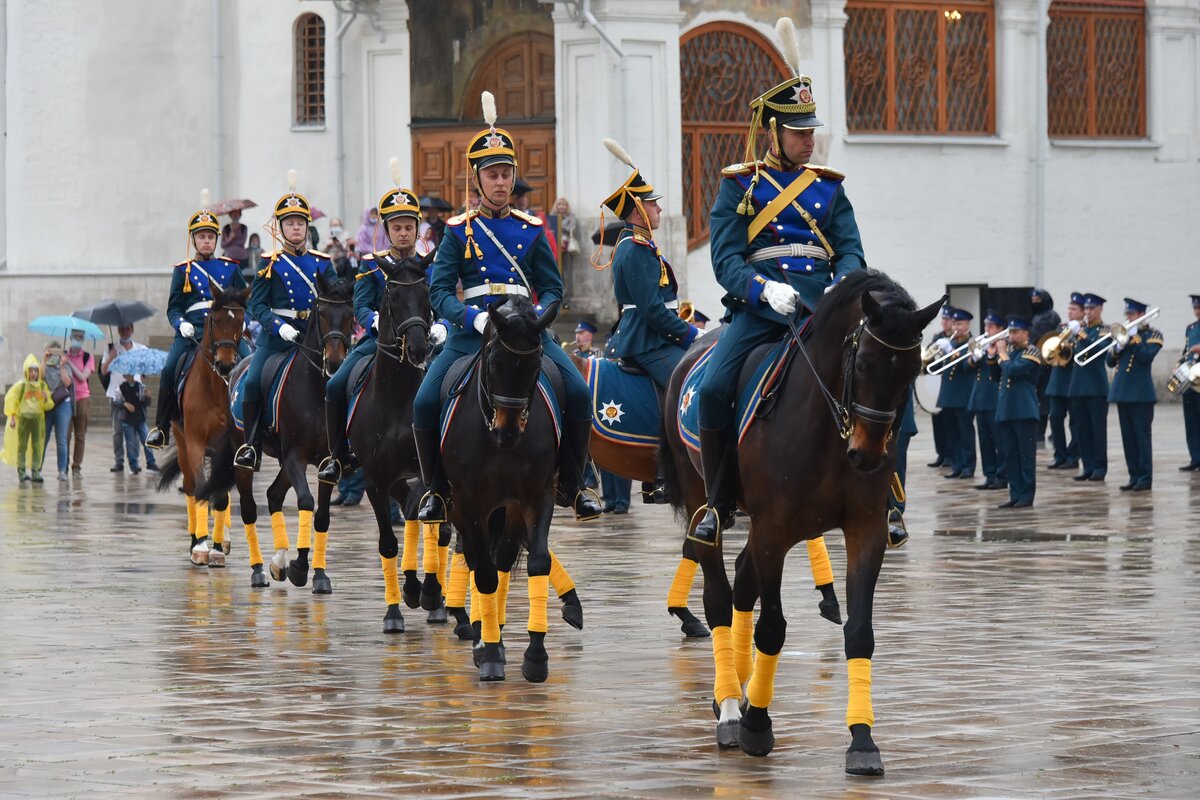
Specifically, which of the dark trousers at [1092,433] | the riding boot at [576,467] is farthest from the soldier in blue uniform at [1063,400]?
→ the riding boot at [576,467]

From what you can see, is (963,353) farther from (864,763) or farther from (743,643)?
(864,763)

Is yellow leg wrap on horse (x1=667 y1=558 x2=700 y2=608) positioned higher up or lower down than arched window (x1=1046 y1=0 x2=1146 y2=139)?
lower down

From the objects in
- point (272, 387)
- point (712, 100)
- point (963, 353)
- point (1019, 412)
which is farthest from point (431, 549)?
point (712, 100)

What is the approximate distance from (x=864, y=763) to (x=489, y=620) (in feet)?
11.2

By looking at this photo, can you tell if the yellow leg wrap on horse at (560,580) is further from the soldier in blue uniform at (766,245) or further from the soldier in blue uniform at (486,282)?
the soldier in blue uniform at (766,245)

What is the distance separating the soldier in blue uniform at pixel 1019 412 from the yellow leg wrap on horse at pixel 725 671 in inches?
508

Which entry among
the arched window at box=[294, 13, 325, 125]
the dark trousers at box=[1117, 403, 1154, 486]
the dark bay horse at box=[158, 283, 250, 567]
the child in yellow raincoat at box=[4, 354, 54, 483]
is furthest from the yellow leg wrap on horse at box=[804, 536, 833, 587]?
the arched window at box=[294, 13, 325, 125]

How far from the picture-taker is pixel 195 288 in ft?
60.3

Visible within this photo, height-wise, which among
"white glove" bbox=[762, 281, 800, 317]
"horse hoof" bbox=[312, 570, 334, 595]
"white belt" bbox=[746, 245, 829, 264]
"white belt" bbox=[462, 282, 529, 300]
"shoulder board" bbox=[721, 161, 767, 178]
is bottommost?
"horse hoof" bbox=[312, 570, 334, 595]

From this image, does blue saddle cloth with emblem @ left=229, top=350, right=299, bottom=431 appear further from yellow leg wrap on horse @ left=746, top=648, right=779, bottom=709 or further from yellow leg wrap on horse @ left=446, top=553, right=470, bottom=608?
yellow leg wrap on horse @ left=746, top=648, right=779, bottom=709

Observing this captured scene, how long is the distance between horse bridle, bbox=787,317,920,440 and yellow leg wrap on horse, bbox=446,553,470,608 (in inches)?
170

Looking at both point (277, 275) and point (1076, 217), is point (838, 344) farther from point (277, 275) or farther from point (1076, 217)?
point (1076, 217)

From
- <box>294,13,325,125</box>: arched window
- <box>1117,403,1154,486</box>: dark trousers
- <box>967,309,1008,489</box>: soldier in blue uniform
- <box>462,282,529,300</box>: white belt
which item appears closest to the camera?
<box>462,282,529,300</box>: white belt

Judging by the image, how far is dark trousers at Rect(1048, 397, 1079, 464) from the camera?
26750 mm
